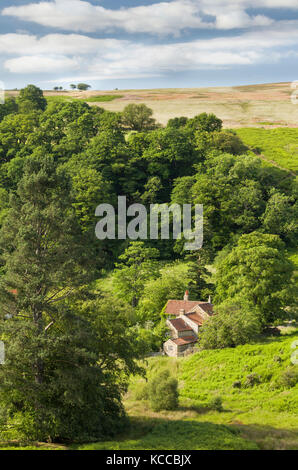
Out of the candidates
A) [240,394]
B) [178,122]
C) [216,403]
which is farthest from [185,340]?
[178,122]

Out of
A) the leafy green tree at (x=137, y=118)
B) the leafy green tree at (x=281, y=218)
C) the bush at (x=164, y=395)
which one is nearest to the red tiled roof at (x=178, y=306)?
the bush at (x=164, y=395)

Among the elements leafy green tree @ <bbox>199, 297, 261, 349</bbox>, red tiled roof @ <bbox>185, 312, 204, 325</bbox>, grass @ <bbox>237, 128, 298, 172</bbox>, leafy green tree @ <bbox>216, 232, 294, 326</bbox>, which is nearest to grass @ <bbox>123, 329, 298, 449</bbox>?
leafy green tree @ <bbox>199, 297, 261, 349</bbox>

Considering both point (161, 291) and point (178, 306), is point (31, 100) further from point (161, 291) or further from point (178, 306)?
point (178, 306)

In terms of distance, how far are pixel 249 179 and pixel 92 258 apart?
148 feet

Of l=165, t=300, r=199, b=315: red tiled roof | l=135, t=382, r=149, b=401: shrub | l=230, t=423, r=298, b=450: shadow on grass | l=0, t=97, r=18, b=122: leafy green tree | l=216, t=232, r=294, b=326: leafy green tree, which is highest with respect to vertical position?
l=0, t=97, r=18, b=122: leafy green tree

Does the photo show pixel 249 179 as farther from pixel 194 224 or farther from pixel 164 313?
pixel 164 313

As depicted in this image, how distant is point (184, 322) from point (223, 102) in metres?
84.1

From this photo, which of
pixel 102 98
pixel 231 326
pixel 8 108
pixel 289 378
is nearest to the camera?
pixel 289 378

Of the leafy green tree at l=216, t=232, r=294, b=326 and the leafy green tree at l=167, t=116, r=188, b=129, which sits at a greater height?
the leafy green tree at l=167, t=116, r=188, b=129

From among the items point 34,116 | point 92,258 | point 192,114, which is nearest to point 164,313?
point 92,258

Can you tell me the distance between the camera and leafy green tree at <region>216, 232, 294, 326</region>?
36.8 metres

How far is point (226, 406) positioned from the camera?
2581cm

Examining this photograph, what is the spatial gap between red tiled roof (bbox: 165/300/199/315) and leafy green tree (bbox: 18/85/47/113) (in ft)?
206

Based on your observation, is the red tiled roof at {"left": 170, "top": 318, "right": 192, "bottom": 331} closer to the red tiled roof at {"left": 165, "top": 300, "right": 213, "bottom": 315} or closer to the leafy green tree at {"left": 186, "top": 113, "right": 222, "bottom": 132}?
the red tiled roof at {"left": 165, "top": 300, "right": 213, "bottom": 315}
